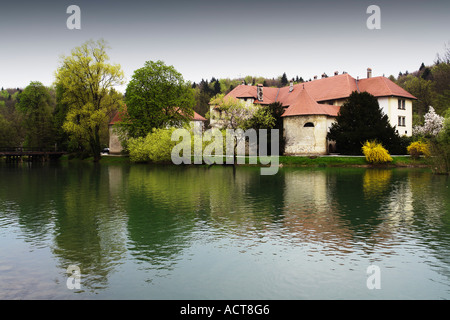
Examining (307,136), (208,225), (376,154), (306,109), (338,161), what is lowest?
(208,225)

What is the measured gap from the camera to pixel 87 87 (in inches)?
2301

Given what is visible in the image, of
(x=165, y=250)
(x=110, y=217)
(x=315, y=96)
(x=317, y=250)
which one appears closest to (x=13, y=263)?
(x=165, y=250)

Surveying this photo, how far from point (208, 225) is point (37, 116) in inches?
2689

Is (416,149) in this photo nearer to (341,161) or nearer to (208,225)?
(341,161)

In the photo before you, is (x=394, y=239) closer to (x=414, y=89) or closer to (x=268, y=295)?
(x=268, y=295)

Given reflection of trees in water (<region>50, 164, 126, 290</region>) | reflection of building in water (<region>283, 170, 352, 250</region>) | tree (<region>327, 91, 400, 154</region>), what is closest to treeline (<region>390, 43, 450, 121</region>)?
tree (<region>327, 91, 400, 154</region>)

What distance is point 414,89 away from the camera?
81.1m

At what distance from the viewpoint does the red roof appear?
187 feet

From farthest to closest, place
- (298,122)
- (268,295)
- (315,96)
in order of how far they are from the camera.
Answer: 1. (315,96)
2. (298,122)
3. (268,295)

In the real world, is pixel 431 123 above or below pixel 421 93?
below

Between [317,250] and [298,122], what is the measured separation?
4705 cm

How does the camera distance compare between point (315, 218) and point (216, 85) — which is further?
point (216, 85)

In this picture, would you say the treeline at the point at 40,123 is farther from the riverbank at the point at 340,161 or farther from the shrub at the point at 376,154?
the shrub at the point at 376,154

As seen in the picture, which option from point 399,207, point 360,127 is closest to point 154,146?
point 360,127
